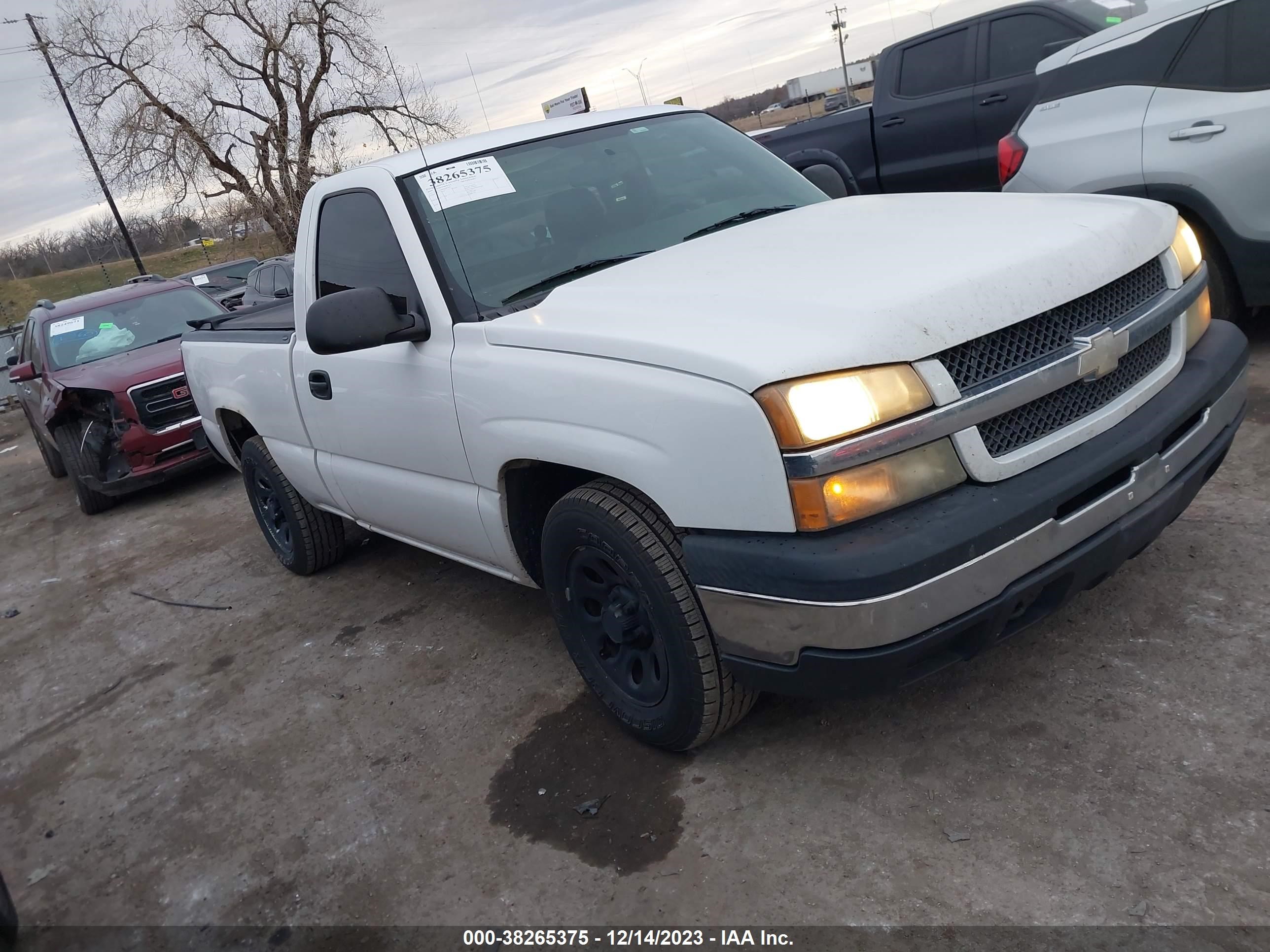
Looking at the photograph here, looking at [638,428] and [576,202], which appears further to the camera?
[576,202]

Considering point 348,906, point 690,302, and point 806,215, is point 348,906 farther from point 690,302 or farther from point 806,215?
point 806,215

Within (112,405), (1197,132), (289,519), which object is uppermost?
(1197,132)

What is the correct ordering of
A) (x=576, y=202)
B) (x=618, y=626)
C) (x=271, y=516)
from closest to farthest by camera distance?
1. (x=618, y=626)
2. (x=576, y=202)
3. (x=271, y=516)

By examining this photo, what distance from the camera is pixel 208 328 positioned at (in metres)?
5.47

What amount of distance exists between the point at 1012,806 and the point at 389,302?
7.59ft

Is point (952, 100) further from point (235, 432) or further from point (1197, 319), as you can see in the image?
point (235, 432)

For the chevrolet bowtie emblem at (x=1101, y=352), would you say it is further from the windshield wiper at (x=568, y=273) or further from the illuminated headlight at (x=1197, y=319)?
the windshield wiper at (x=568, y=273)

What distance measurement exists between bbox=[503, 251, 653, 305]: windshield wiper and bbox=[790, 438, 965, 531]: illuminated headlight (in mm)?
1274

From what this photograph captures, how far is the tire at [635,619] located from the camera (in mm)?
2547

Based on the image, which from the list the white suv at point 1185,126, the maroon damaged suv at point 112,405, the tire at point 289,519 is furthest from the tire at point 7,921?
the white suv at point 1185,126

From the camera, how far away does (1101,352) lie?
96.4 inches

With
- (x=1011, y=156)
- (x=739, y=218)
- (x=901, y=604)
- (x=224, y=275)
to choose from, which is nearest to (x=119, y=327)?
(x=739, y=218)

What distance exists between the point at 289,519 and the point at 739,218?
2.97 meters

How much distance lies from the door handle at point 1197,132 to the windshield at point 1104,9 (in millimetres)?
2869
